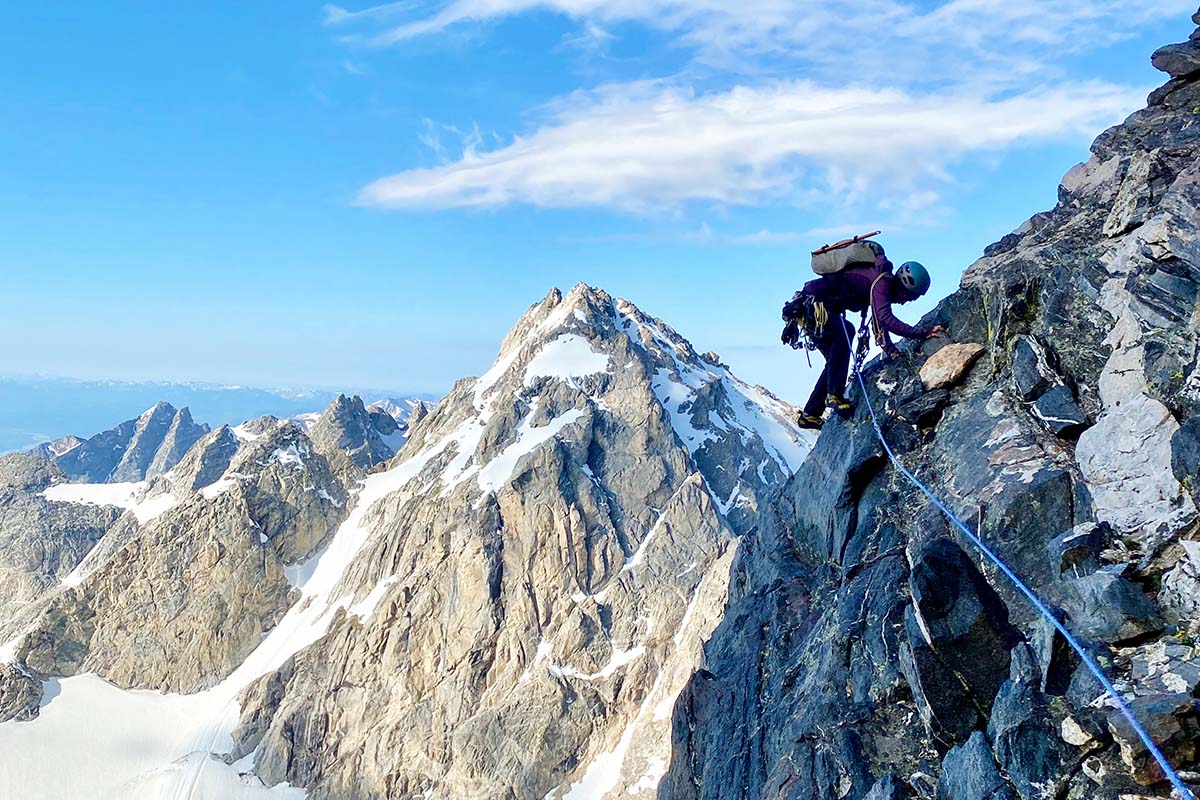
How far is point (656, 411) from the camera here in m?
126

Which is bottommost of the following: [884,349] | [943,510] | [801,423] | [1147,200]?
[943,510]

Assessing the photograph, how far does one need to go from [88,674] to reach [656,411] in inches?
4062

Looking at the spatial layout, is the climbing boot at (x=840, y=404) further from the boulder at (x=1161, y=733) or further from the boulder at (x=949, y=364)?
the boulder at (x=1161, y=733)

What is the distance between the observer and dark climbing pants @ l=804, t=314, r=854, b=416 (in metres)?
17.9

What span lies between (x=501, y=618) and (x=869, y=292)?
310ft

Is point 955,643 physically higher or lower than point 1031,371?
lower

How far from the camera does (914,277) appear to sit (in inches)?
642

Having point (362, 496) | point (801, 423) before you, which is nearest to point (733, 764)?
point (801, 423)

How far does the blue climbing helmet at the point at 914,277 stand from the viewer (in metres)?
16.3

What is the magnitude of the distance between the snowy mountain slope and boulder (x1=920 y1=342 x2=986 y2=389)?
81618mm

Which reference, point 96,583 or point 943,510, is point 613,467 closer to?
point 96,583

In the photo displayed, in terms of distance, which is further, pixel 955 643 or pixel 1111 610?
pixel 955 643

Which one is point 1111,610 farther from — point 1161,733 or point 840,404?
point 840,404

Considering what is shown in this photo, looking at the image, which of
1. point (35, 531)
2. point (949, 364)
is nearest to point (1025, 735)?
point (949, 364)
